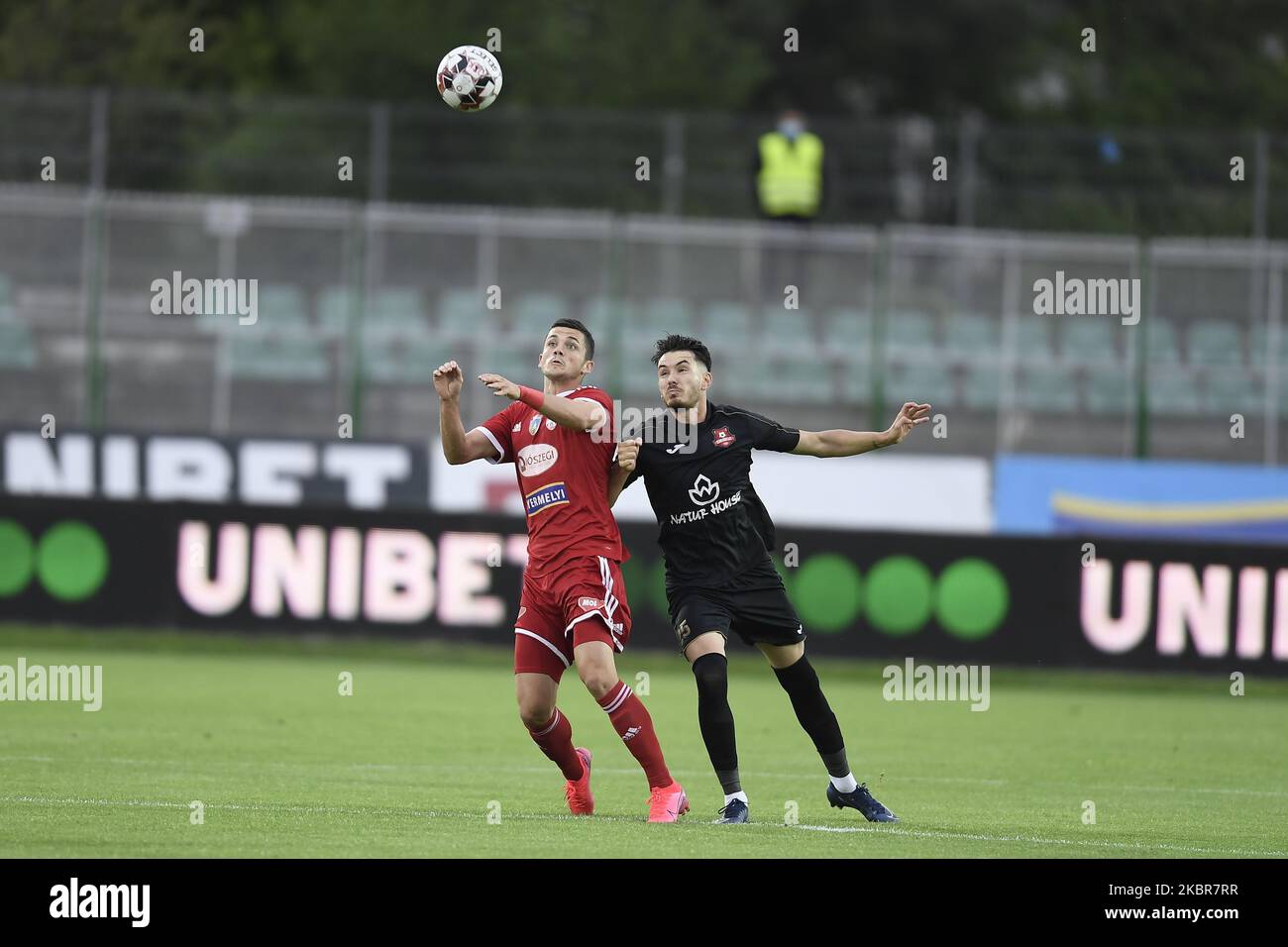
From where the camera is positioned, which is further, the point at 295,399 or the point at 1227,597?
the point at 295,399

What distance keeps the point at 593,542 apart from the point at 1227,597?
427 inches

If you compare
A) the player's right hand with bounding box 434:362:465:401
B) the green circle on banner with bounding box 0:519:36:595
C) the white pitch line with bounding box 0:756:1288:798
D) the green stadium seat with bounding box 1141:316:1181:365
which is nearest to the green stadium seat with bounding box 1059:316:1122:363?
the green stadium seat with bounding box 1141:316:1181:365

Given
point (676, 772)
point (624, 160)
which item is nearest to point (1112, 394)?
point (624, 160)

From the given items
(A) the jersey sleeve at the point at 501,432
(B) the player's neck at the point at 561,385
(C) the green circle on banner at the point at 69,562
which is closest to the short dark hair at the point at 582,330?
(B) the player's neck at the point at 561,385

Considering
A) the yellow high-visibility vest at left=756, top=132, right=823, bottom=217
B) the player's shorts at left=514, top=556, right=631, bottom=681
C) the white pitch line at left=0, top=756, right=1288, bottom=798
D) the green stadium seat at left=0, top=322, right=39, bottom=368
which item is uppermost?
the yellow high-visibility vest at left=756, top=132, right=823, bottom=217

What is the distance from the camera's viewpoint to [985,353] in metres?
A: 23.8

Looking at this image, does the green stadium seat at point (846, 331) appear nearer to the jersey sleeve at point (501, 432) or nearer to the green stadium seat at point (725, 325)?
the green stadium seat at point (725, 325)

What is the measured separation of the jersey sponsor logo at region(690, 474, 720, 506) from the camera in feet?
32.3

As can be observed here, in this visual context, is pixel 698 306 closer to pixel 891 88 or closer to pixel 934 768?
pixel 934 768

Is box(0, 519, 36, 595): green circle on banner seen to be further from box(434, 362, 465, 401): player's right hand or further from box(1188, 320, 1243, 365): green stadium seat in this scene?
box(1188, 320, 1243, 365): green stadium seat

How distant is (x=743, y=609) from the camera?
9.73 metres

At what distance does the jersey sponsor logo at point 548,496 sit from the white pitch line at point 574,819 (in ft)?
4.90

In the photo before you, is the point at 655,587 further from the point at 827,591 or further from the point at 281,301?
the point at 281,301
